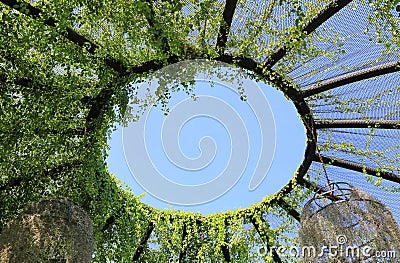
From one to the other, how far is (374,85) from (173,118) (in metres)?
2.30

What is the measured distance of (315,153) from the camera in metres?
5.86

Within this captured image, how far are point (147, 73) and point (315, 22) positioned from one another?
1.60 metres

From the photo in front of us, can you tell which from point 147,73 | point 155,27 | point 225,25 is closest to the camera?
point 155,27

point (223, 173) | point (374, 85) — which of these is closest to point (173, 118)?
point (223, 173)

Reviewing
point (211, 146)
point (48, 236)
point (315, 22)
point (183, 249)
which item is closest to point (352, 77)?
point (315, 22)

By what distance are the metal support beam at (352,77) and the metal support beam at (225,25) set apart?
1.18 m

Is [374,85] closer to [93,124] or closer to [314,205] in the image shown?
[314,205]

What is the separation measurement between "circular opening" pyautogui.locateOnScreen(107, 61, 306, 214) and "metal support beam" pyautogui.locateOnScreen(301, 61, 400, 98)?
0.37 metres

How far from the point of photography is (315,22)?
4.14 meters

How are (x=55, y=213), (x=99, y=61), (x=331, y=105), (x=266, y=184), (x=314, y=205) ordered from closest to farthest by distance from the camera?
(x=55, y=213) → (x=314, y=205) → (x=99, y=61) → (x=331, y=105) → (x=266, y=184)

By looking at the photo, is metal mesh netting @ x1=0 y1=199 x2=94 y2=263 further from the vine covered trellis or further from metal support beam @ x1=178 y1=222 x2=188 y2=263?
metal support beam @ x1=178 y1=222 x2=188 y2=263

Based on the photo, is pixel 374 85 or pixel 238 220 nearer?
pixel 374 85
